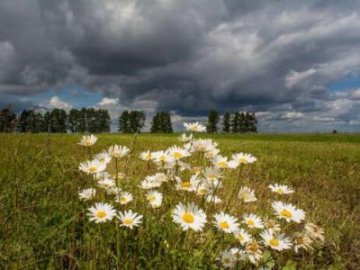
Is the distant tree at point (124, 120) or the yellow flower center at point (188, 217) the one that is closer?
the yellow flower center at point (188, 217)

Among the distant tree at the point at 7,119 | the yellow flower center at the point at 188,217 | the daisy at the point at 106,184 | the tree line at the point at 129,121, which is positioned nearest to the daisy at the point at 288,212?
the yellow flower center at the point at 188,217

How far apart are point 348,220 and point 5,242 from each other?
14.6 ft

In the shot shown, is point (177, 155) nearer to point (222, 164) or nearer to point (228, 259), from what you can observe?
point (222, 164)

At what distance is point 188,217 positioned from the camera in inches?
97.8

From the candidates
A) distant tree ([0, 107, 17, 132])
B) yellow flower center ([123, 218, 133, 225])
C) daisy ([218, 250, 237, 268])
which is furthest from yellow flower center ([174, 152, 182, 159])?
distant tree ([0, 107, 17, 132])

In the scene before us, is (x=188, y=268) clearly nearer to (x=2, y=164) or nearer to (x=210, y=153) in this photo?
(x=210, y=153)

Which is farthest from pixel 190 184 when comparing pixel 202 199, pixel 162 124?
pixel 162 124

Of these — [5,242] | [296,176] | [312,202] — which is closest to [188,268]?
[5,242]

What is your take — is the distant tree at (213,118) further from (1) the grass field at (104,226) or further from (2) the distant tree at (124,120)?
(1) the grass field at (104,226)

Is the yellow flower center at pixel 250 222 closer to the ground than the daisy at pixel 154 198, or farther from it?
closer to the ground

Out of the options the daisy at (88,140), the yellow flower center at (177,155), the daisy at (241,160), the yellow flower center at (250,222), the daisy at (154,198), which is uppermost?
the daisy at (88,140)

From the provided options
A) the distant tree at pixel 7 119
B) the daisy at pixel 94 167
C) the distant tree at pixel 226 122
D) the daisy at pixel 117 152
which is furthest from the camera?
the distant tree at pixel 226 122

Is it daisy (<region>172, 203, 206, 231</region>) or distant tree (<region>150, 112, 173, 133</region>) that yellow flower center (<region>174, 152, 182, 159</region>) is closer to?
daisy (<region>172, 203, 206, 231</region>)

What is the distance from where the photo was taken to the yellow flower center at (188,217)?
2.46m
